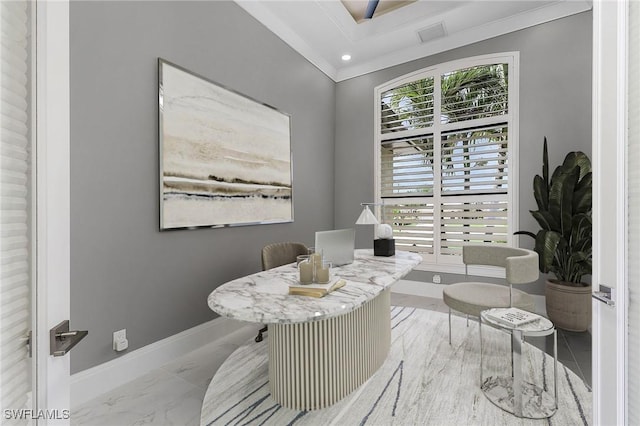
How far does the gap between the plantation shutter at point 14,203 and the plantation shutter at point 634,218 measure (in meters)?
1.53

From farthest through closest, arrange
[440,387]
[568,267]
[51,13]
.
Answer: [568,267]
[440,387]
[51,13]

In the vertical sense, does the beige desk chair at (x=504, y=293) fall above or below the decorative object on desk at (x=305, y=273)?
below

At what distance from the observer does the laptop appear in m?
1.83

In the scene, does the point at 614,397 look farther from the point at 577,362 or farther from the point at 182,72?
the point at 182,72

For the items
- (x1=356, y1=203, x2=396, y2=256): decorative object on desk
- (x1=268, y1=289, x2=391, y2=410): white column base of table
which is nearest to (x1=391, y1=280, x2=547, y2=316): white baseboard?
(x1=356, y1=203, x2=396, y2=256): decorative object on desk

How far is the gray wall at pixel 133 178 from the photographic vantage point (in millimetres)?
1758

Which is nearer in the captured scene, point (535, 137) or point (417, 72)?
point (535, 137)

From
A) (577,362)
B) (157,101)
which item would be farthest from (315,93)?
(577,362)

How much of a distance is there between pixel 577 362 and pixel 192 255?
3139 millimetres

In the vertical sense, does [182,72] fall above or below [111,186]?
above

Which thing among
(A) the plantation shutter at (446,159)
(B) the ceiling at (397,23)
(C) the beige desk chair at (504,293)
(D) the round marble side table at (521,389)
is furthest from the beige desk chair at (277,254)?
(B) the ceiling at (397,23)

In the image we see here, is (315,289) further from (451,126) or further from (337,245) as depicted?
(451,126)

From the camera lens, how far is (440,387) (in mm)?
1828

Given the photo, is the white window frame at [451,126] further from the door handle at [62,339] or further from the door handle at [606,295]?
the door handle at [62,339]
